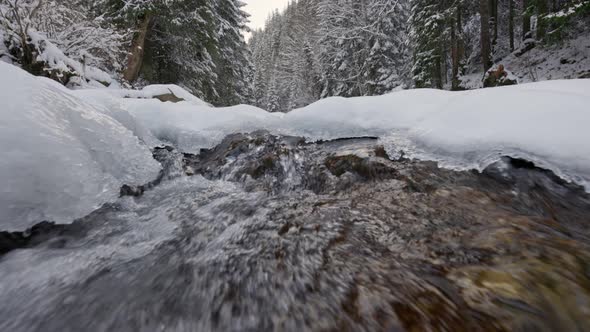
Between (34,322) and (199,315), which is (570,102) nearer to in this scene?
(199,315)

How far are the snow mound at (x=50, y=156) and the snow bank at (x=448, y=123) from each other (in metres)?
1.51

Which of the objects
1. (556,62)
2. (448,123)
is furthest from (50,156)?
(556,62)

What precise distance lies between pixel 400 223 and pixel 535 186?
1093 mm

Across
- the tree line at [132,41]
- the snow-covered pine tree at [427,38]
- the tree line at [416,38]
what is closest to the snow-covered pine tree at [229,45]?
the tree line at [132,41]

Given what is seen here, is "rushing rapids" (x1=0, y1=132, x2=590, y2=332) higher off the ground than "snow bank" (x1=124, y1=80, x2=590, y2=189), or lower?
lower

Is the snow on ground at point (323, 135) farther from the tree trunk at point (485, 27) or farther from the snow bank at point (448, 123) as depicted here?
the tree trunk at point (485, 27)

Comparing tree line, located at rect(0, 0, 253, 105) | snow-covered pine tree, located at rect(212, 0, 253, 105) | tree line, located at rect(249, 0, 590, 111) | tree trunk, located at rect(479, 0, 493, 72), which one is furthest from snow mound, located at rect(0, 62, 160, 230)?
tree trunk, located at rect(479, 0, 493, 72)

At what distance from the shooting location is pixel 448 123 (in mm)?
2672

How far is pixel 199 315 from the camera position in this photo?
3.82ft

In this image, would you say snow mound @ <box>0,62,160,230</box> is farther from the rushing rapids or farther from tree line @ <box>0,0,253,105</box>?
tree line @ <box>0,0,253,105</box>

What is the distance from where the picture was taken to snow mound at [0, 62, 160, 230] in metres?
1.55

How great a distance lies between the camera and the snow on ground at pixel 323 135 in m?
1.62

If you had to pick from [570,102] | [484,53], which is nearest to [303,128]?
[570,102]

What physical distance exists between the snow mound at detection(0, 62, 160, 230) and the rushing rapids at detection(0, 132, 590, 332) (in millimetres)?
145
